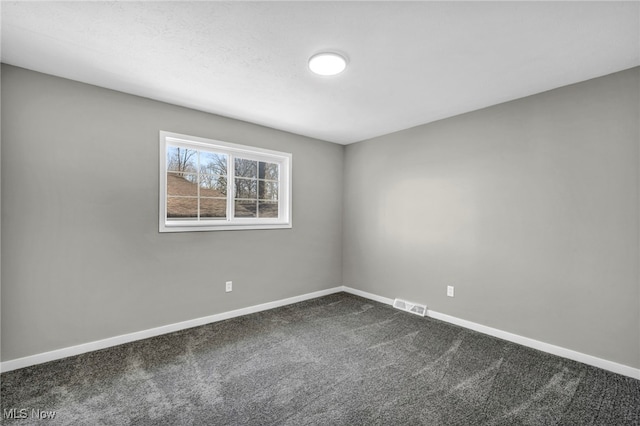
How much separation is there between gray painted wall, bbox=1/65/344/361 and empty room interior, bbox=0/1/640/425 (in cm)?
2

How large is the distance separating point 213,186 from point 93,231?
1.25 meters

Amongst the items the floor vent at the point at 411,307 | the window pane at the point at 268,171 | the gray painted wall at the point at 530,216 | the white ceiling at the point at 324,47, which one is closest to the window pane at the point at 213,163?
the window pane at the point at 268,171

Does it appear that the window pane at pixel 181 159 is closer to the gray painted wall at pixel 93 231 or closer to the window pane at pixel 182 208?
the gray painted wall at pixel 93 231

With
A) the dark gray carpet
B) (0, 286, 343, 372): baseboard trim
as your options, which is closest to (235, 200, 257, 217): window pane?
(0, 286, 343, 372): baseboard trim

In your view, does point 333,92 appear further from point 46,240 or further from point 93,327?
point 93,327

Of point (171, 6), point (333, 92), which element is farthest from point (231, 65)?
point (333, 92)

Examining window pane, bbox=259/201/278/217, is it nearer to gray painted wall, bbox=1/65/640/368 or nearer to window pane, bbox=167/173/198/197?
gray painted wall, bbox=1/65/640/368

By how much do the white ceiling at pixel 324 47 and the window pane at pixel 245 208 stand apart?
130cm

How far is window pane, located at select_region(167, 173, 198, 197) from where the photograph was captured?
3.10m

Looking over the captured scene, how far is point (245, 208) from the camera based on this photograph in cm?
370

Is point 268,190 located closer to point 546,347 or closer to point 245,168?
point 245,168

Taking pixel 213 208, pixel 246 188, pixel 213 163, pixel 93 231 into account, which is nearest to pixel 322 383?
pixel 213 208

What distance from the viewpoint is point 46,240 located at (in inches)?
92.2

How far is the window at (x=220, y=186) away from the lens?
3082mm
